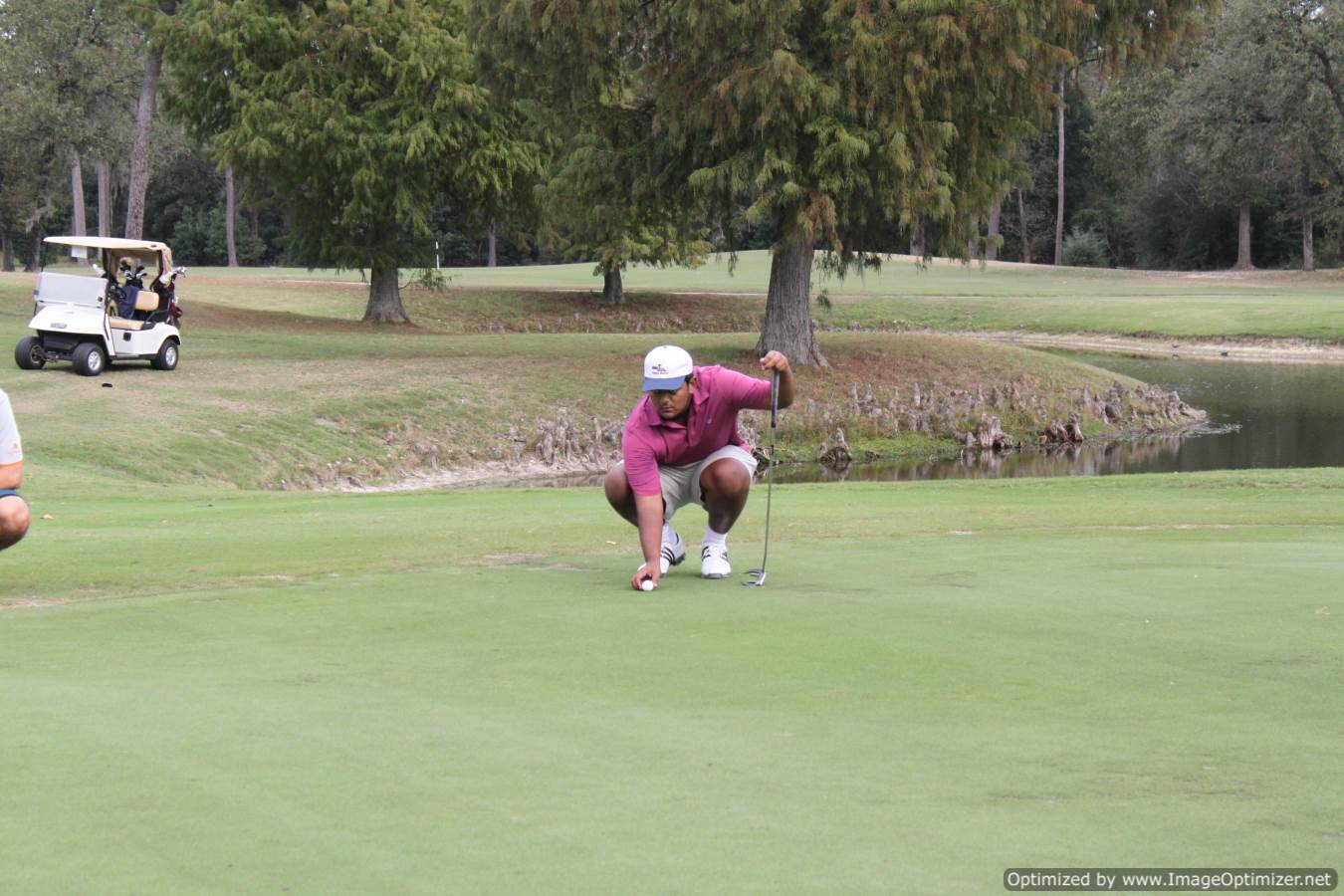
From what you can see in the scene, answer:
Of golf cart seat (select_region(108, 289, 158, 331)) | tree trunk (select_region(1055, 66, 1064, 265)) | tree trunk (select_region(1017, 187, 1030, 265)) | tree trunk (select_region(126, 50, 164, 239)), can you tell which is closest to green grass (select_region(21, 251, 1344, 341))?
tree trunk (select_region(126, 50, 164, 239))

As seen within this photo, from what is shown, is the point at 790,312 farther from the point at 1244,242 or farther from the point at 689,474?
the point at 1244,242

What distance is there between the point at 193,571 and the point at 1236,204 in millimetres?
79144

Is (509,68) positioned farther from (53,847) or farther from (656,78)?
(53,847)

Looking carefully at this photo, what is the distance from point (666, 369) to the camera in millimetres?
9086

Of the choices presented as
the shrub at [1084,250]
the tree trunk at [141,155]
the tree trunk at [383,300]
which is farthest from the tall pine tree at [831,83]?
the shrub at [1084,250]

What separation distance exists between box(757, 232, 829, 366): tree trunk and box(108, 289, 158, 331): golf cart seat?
41.7 feet

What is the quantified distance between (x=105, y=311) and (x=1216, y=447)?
69.7 feet

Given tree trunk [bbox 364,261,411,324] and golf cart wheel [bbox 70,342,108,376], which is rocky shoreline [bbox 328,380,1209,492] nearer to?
golf cart wheel [bbox 70,342,108,376]

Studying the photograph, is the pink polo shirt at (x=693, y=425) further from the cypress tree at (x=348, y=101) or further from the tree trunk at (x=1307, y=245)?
the tree trunk at (x=1307, y=245)

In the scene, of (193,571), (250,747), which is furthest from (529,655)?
(193,571)

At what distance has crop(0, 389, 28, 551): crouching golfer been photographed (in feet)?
29.5

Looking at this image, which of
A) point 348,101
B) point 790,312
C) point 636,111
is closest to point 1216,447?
point 790,312

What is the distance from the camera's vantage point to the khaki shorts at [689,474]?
9.83 metres

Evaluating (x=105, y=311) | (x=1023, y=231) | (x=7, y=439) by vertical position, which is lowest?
(x=7, y=439)
